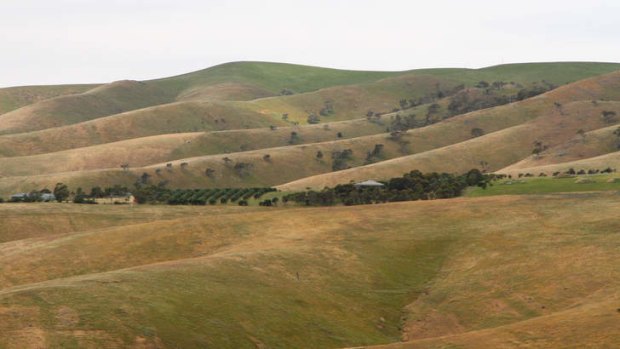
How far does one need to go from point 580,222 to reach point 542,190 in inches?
1784

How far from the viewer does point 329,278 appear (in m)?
94.3

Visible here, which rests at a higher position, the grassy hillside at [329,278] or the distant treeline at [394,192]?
the distant treeline at [394,192]

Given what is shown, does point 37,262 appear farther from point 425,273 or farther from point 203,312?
point 425,273

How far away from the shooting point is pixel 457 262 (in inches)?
4043

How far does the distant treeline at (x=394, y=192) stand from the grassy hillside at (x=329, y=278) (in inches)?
956

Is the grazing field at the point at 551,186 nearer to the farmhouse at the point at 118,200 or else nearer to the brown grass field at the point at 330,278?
the brown grass field at the point at 330,278

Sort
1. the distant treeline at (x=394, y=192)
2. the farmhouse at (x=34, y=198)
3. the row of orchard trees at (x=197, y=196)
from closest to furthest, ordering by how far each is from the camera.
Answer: the distant treeline at (x=394, y=192)
the farmhouse at (x=34, y=198)
the row of orchard trees at (x=197, y=196)

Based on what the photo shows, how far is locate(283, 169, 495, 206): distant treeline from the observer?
Result: 520 feet

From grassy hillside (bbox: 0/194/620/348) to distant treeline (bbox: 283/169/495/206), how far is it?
24271 millimetres

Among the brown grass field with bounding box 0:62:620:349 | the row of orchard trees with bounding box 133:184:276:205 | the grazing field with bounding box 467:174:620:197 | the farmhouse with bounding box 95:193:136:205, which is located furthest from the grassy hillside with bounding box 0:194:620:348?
A: the row of orchard trees with bounding box 133:184:276:205

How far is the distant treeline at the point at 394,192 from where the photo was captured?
15850cm

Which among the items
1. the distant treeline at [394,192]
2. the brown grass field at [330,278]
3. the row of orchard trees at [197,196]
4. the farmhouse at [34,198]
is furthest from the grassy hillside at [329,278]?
the row of orchard trees at [197,196]

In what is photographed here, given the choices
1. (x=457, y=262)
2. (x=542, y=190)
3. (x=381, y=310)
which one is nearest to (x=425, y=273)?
(x=457, y=262)

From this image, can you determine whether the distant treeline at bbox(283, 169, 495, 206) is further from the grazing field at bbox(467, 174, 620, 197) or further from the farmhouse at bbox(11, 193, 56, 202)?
the farmhouse at bbox(11, 193, 56, 202)
